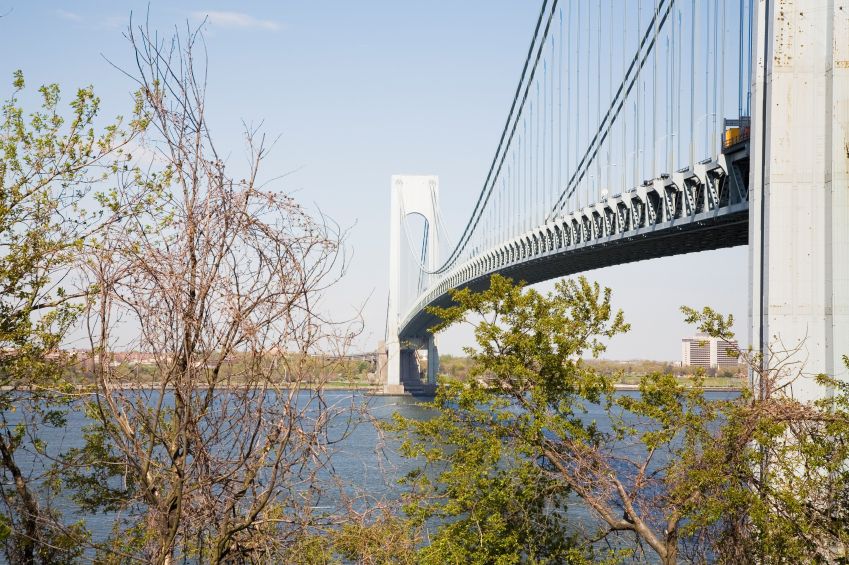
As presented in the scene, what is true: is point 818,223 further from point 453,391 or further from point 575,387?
point 453,391

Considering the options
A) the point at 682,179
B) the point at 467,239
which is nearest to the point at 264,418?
the point at 682,179

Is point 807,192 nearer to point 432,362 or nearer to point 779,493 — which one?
point 779,493

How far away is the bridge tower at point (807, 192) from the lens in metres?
14.9

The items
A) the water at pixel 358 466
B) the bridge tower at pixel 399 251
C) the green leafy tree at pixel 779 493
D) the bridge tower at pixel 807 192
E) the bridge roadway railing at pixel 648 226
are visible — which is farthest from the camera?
the bridge tower at pixel 399 251

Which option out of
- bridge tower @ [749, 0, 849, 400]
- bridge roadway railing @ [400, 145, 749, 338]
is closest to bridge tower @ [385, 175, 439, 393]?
bridge roadway railing @ [400, 145, 749, 338]

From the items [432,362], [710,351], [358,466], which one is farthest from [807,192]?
[432,362]

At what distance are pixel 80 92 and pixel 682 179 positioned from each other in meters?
15.4

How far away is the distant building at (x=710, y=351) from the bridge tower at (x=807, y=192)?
119 cm

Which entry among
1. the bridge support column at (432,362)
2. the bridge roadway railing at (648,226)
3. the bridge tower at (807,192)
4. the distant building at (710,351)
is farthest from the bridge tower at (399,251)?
the bridge tower at (807,192)

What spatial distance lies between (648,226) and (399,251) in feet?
182

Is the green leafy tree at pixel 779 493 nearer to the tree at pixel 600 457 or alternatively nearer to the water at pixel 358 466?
the tree at pixel 600 457

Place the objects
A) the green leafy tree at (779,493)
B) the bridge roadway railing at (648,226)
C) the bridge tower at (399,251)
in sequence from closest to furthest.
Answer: the green leafy tree at (779,493), the bridge roadway railing at (648,226), the bridge tower at (399,251)

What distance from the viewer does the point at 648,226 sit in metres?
22.6

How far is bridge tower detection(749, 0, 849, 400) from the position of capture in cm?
1485
